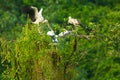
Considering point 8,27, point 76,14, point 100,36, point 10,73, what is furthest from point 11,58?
point 76,14

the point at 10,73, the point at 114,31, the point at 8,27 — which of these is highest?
the point at 114,31

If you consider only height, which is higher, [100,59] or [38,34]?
[38,34]

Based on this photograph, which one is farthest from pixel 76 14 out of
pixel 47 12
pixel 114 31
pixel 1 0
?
pixel 114 31

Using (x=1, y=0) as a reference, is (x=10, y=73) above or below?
above

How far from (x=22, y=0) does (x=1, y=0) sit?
2.85 ft

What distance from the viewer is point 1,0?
1544 cm

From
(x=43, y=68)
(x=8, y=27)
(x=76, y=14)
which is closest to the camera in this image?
A: (x=43, y=68)

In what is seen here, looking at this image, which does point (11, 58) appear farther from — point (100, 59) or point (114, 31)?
point (100, 59)

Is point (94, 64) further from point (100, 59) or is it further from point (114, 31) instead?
point (114, 31)

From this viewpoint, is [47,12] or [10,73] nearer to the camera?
[10,73]

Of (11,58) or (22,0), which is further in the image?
(22,0)

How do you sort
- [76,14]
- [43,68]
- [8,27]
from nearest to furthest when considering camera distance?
1. [43,68]
2. [8,27]
3. [76,14]

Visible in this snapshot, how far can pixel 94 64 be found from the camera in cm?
1423

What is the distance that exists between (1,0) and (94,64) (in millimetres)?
3025
